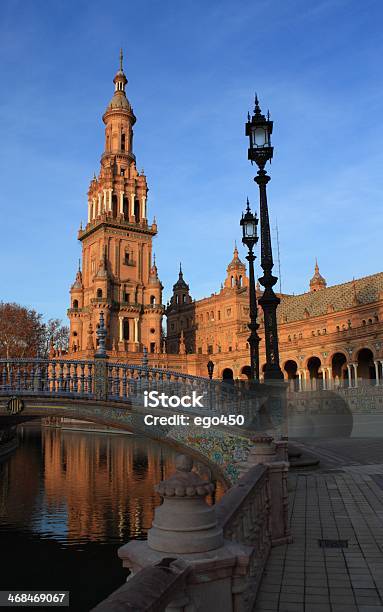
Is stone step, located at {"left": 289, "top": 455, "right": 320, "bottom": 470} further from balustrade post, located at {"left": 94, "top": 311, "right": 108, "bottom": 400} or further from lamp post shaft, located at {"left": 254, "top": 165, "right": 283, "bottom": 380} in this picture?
balustrade post, located at {"left": 94, "top": 311, "right": 108, "bottom": 400}

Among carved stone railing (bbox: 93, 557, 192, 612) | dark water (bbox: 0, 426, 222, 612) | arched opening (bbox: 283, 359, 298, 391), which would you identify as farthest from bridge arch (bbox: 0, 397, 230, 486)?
arched opening (bbox: 283, 359, 298, 391)

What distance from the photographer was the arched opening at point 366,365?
53.3 meters

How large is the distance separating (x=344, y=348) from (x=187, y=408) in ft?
134

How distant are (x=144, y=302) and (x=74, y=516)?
59.2 meters

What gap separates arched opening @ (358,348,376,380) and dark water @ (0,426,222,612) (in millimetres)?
27823

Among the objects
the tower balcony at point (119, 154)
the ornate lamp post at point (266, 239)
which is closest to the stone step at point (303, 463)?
the ornate lamp post at point (266, 239)

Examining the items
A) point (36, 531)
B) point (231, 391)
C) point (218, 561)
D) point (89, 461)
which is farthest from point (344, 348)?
point (218, 561)

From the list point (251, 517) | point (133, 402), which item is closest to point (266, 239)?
point (133, 402)

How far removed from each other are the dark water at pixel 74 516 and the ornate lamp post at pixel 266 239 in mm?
6184

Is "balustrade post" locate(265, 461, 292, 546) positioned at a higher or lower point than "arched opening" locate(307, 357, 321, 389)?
lower

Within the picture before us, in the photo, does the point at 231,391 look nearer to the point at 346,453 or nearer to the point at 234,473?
the point at 234,473

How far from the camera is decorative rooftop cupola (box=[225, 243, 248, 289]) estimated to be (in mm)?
80938

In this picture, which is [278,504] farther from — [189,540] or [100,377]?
[100,377]

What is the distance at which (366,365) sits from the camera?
54156 mm
